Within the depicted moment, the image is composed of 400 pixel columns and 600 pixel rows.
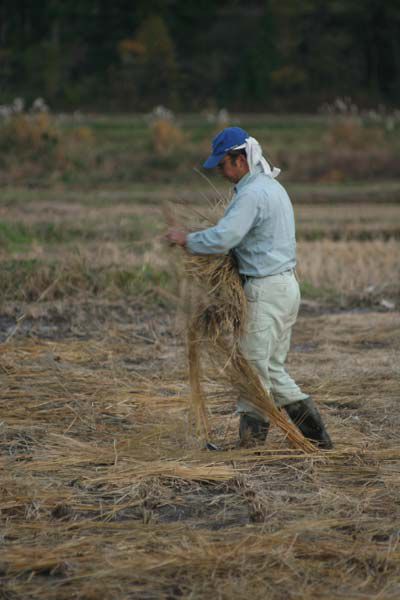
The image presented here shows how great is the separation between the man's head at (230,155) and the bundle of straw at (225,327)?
0.45 m

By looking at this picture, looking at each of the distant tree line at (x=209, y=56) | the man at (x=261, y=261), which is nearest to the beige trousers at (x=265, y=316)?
the man at (x=261, y=261)

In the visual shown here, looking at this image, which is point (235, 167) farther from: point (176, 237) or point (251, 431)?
→ point (251, 431)

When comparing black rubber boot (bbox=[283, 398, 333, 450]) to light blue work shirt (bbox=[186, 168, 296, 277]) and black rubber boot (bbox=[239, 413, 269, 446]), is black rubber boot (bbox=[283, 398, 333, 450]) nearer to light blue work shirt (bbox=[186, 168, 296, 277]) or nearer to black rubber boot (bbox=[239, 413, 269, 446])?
black rubber boot (bbox=[239, 413, 269, 446])

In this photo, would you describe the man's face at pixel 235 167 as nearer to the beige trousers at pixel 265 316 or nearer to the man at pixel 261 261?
the man at pixel 261 261

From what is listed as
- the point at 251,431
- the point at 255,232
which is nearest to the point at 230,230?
the point at 255,232

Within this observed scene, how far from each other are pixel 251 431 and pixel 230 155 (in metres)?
1.47

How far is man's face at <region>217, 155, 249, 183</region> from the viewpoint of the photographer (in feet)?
20.2

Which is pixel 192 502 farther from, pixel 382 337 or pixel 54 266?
pixel 54 266

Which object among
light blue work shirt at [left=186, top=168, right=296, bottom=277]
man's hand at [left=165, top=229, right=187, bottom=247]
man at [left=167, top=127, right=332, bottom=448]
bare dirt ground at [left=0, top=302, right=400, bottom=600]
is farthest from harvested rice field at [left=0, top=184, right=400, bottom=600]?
light blue work shirt at [left=186, top=168, right=296, bottom=277]

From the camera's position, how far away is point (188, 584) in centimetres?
425

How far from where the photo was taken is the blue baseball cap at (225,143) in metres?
6.06

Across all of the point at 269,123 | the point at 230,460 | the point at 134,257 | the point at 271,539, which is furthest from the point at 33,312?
the point at 269,123

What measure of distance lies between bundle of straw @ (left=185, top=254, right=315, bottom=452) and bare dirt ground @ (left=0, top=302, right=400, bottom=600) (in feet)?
0.56

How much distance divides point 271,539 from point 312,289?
7672mm
